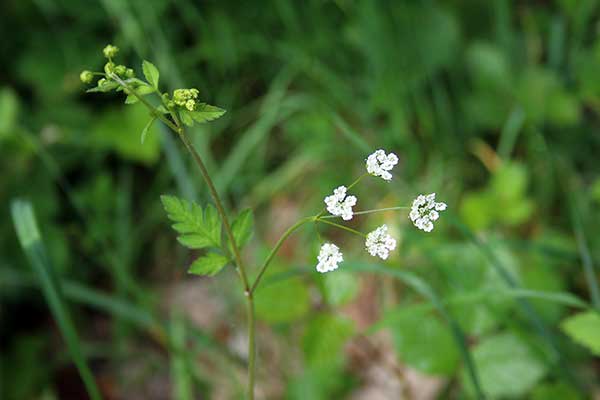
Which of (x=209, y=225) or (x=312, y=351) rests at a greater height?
(x=209, y=225)

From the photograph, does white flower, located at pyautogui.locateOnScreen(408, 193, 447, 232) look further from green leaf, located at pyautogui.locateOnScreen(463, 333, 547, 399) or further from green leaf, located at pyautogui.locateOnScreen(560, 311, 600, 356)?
green leaf, located at pyautogui.locateOnScreen(463, 333, 547, 399)

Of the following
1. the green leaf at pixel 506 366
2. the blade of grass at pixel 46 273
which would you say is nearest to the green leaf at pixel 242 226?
the blade of grass at pixel 46 273

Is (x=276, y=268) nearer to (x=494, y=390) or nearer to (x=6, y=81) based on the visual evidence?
(x=494, y=390)

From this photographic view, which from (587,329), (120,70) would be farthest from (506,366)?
(120,70)

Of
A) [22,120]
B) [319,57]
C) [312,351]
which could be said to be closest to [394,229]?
[312,351]

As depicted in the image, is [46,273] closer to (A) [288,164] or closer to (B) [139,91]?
(B) [139,91]

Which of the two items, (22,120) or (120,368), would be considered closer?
(120,368)

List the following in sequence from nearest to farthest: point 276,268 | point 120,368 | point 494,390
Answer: point 494,390
point 276,268
point 120,368

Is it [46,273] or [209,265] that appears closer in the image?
[209,265]
